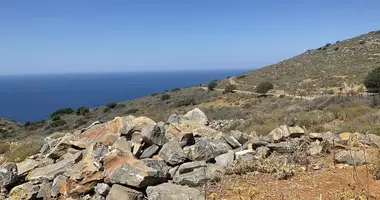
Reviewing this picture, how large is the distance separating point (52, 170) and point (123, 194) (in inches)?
122

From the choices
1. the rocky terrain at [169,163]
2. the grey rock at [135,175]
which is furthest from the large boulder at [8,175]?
the grey rock at [135,175]

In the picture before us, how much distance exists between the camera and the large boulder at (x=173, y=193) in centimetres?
631

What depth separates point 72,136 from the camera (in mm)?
11062

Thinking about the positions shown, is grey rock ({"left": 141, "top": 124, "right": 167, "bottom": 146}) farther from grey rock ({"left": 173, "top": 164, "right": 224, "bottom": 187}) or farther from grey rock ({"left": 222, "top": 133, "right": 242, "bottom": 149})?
grey rock ({"left": 173, "top": 164, "right": 224, "bottom": 187})

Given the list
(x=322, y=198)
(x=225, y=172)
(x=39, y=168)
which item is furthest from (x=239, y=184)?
(x=39, y=168)

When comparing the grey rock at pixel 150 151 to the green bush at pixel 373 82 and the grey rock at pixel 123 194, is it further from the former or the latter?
the green bush at pixel 373 82

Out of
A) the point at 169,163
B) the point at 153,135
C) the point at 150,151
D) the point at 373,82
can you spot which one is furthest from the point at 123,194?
the point at 373,82

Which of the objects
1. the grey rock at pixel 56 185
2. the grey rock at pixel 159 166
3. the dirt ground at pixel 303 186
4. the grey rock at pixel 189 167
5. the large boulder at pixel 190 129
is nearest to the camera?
the dirt ground at pixel 303 186

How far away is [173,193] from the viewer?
641 cm

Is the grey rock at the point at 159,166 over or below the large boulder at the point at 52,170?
over

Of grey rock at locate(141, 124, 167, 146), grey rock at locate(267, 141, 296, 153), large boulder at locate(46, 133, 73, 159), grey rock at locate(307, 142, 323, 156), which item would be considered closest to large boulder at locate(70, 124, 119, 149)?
large boulder at locate(46, 133, 73, 159)

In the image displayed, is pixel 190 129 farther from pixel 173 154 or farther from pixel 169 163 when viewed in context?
pixel 169 163

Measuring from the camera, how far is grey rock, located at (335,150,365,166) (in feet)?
24.7

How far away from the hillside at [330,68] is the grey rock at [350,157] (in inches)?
1176
